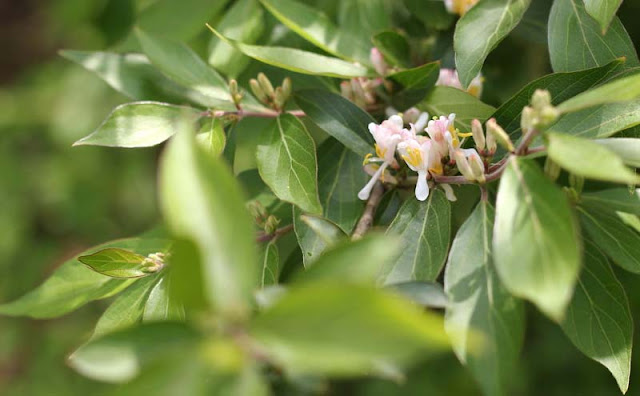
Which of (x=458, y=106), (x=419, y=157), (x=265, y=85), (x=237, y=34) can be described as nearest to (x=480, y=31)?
(x=458, y=106)

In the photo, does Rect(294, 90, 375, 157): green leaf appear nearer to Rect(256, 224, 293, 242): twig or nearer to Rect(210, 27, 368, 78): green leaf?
Rect(210, 27, 368, 78): green leaf

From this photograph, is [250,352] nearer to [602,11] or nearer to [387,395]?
[602,11]

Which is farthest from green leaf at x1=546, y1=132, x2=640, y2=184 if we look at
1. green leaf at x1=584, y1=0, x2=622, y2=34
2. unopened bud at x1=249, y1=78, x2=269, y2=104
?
unopened bud at x1=249, y1=78, x2=269, y2=104

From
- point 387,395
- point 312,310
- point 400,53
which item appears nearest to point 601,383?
point 387,395

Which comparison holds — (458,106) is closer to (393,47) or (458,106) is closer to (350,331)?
(393,47)

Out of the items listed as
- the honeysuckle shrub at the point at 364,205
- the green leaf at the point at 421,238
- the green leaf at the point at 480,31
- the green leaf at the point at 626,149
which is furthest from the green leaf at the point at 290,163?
the green leaf at the point at 626,149

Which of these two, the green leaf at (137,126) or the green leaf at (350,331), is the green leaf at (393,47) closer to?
the green leaf at (137,126)
